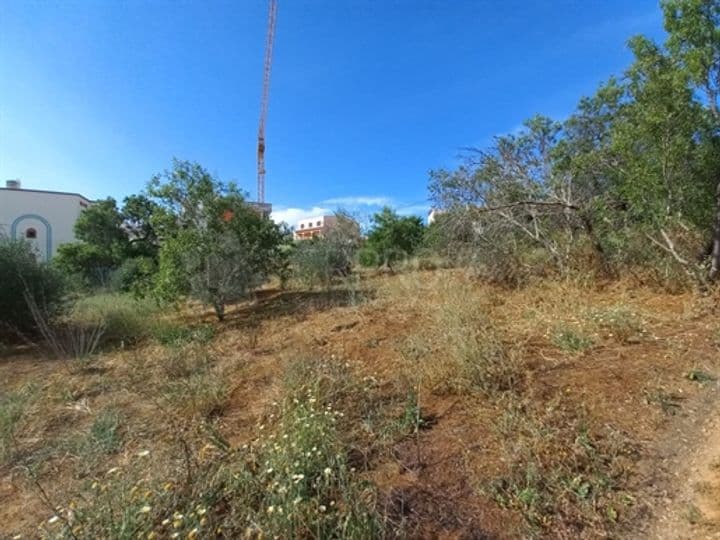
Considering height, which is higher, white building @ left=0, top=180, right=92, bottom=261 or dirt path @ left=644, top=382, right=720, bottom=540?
white building @ left=0, top=180, right=92, bottom=261

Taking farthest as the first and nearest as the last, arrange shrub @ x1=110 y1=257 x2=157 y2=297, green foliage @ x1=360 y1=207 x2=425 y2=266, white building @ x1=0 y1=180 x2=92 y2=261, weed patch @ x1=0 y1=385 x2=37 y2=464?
white building @ x1=0 y1=180 x2=92 y2=261, green foliage @ x1=360 y1=207 x2=425 y2=266, shrub @ x1=110 y1=257 x2=157 y2=297, weed patch @ x1=0 y1=385 x2=37 y2=464

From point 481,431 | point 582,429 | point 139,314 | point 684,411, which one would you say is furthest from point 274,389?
point 139,314

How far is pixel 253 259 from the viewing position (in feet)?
25.7

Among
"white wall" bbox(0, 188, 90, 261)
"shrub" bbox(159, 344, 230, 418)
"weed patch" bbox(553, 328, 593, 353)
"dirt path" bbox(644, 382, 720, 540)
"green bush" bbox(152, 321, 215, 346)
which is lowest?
"dirt path" bbox(644, 382, 720, 540)

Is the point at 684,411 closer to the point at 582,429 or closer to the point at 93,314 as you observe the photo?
the point at 582,429

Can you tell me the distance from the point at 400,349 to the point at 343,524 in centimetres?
242

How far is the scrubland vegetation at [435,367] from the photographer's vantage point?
1.90m

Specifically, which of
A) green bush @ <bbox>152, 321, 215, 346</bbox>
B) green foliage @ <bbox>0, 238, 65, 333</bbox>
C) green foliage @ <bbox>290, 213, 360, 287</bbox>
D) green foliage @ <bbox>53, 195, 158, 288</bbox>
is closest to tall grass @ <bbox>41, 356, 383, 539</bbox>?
green bush @ <bbox>152, 321, 215, 346</bbox>

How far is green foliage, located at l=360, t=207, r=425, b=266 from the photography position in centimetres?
1283

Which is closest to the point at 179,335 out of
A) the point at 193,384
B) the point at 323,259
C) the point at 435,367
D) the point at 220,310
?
the point at 220,310

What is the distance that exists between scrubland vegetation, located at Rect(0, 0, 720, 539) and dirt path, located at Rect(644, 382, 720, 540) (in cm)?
1

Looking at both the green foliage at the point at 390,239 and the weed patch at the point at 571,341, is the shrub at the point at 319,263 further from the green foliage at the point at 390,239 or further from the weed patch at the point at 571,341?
the weed patch at the point at 571,341

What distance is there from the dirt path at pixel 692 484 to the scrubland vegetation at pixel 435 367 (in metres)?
0.01

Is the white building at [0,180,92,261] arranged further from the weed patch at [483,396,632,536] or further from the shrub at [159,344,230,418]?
the weed patch at [483,396,632,536]
